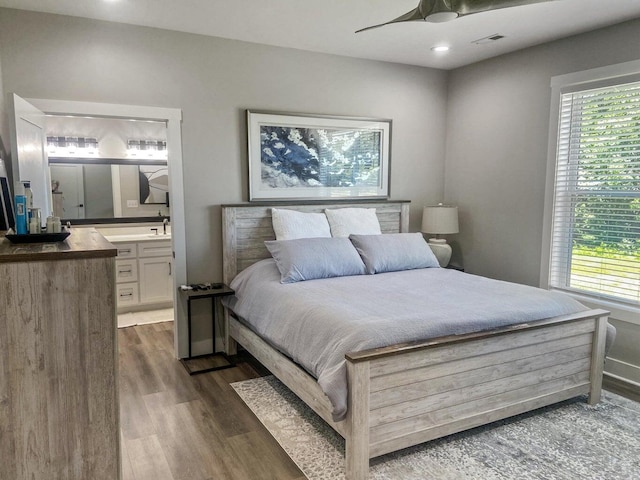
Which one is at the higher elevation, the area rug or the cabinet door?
the cabinet door

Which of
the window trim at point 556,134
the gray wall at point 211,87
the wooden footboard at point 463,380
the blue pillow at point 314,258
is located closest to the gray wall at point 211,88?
the gray wall at point 211,87

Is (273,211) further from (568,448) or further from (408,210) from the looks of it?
(568,448)

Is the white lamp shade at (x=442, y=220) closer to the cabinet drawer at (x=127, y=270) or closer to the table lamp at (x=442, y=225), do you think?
the table lamp at (x=442, y=225)

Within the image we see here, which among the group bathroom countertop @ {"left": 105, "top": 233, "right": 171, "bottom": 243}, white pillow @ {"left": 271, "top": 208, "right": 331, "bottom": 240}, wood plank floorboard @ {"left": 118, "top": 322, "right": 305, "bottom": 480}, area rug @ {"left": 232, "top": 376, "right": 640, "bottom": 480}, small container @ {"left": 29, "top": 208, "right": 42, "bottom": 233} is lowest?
wood plank floorboard @ {"left": 118, "top": 322, "right": 305, "bottom": 480}

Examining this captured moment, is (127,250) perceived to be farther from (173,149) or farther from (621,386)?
(621,386)

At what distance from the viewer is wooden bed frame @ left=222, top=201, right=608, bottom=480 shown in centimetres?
235

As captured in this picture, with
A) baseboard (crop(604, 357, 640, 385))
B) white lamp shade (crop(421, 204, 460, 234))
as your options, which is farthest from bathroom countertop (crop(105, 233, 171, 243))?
baseboard (crop(604, 357, 640, 385))

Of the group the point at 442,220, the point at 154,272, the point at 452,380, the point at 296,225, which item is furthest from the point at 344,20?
the point at 154,272

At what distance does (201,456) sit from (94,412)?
0.98m

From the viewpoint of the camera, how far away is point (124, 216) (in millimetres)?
5676

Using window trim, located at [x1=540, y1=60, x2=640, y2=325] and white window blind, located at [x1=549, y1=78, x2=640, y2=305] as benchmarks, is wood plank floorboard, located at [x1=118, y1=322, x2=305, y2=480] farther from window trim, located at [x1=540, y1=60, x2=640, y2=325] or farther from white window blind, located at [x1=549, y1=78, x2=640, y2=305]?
white window blind, located at [x1=549, y1=78, x2=640, y2=305]

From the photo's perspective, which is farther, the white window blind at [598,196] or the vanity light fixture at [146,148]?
the vanity light fixture at [146,148]

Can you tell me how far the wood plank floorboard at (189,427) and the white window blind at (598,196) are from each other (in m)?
2.77

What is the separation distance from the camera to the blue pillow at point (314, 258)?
3.63m
